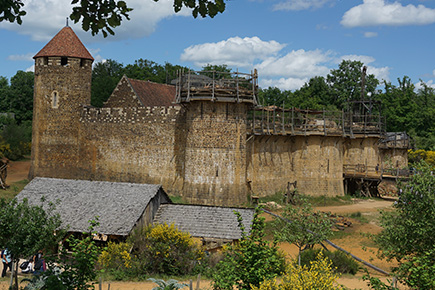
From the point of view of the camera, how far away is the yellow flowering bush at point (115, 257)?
16.2 m

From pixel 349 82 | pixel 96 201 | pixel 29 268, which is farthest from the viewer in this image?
pixel 349 82

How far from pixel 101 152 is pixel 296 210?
55.2ft

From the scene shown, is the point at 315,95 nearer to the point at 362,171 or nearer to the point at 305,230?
the point at 362,171

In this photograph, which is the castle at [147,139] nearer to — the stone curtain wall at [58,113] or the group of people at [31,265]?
the stone curtain wall at [58,113]

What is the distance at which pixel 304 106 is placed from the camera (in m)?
58.2

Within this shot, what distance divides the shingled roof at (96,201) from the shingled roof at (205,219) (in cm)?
107

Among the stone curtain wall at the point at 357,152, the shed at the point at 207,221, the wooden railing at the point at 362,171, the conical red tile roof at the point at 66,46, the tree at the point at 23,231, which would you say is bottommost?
the shed at the point at 207,221

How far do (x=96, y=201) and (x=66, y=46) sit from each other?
48.3 ft

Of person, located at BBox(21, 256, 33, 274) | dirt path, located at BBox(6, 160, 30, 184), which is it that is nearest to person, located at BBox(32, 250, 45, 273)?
person, located at BBox(21, 256, 33, 274)

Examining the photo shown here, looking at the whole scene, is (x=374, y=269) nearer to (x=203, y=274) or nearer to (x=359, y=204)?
(x=203, y=274)

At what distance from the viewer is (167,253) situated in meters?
16.4

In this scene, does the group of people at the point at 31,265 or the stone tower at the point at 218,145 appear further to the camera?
the stone tower at the point at 218,145

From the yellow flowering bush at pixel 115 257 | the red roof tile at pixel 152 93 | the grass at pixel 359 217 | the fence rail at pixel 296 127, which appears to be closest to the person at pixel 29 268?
the yellow flowering bush at pixel 115 257

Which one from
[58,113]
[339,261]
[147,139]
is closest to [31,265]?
[339,261]
